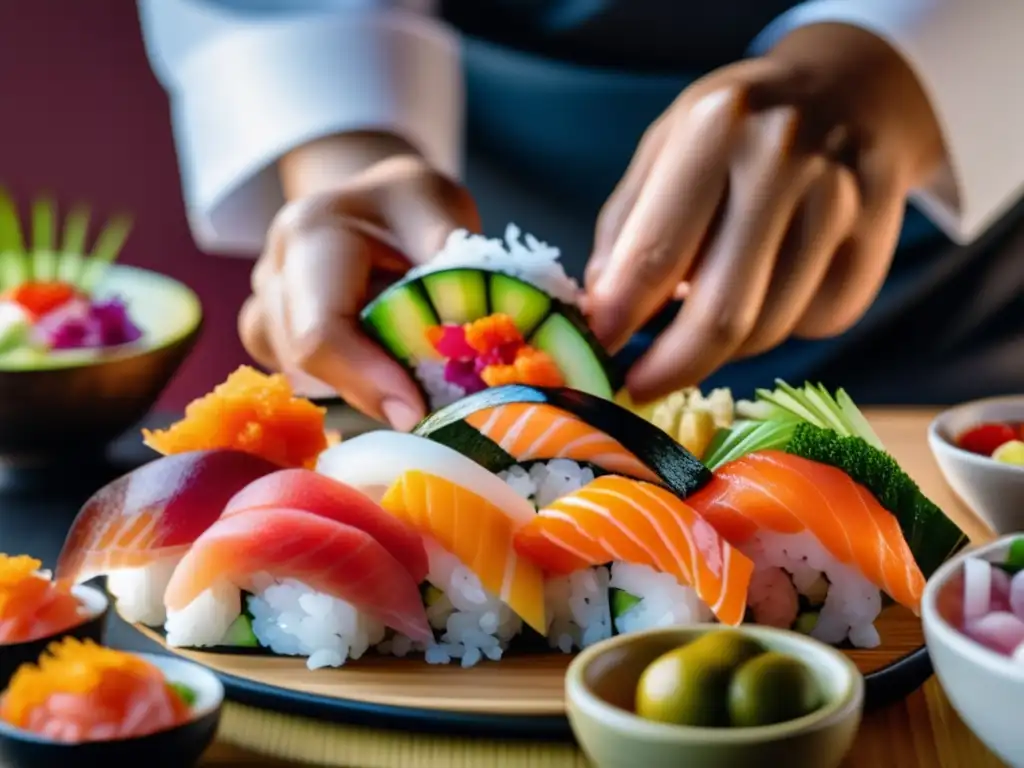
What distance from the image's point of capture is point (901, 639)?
3.60 ft

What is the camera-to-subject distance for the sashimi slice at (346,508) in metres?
1.05

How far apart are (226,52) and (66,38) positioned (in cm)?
96

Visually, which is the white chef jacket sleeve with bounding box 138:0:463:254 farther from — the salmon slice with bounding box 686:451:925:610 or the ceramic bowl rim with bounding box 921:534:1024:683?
the ceramic bowl rim with bounding box 921:534:1024:683

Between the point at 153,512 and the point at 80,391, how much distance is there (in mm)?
517

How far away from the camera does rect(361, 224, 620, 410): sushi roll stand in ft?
4.44

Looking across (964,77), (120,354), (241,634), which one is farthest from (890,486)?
(120,354)

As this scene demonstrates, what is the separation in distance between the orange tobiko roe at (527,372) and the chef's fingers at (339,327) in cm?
13

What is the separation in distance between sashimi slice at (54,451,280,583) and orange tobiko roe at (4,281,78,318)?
61cm

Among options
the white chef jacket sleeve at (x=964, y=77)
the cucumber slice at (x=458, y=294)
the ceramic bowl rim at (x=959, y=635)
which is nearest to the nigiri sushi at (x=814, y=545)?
the ceramic bowl rim at (x=959, y=635)

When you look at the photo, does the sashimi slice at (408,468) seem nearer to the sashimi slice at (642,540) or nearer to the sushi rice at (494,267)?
the sashimi slice at (642,540)

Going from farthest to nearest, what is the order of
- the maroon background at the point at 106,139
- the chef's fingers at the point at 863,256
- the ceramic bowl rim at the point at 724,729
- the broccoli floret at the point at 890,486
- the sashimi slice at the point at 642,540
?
the maroon background at the point at 106,139
the chef's fingers at the point at 863,256
the broccoli floret at the point at 890,486
the sashimi slice at the point at 642,540
the ceramic bowl rim at the point at 724,729

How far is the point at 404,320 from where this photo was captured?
4.64ft

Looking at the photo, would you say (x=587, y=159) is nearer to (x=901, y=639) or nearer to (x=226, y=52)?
(x=226, y=52)

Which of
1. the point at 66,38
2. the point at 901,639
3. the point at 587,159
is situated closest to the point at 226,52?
the point at 587,159
